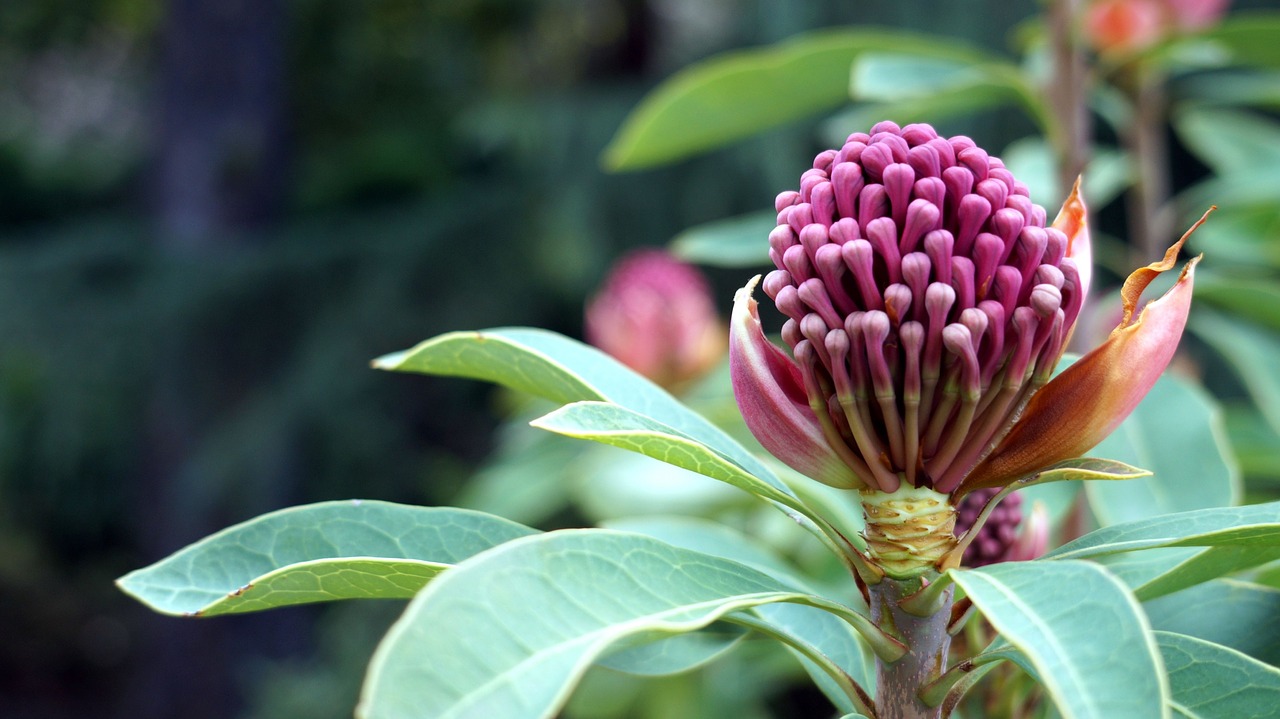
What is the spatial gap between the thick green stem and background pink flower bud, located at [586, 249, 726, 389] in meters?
1.45

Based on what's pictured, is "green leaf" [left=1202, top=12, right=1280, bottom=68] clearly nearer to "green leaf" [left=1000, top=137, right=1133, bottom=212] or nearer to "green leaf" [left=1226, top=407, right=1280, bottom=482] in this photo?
"green leaf" [left=1000, top=137, right=1133, bottom=212]

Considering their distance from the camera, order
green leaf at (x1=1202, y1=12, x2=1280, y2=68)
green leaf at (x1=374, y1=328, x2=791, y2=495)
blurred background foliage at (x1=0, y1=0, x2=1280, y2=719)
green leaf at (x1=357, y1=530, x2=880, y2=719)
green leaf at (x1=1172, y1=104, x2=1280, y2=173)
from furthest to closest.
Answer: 1. blurred background foliage at (x1=0, y1=0, x2=1280, y2=719)
2. green leaf at (x1=1172, y1=104, x2=1280, y2=173)
3. green leaf at (x1=1202, y1=12, x2=1280, y2=68)
4. green leaf at (x1=374, y1=328, x2=791, y2=495)
5. green leaf at (x1=357, y1=530, x2=880, y2=719)

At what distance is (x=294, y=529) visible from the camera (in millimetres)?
592

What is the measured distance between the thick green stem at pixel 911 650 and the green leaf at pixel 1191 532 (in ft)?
0.26

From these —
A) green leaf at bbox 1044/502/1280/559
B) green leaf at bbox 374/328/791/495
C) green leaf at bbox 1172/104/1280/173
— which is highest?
green leaf at bbox 1172/104/1280/173

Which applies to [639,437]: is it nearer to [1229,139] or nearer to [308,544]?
[308,544]

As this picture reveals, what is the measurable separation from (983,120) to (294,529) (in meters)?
2.70

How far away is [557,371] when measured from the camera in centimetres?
61

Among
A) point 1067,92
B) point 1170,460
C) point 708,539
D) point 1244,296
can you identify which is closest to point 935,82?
point 1067,92

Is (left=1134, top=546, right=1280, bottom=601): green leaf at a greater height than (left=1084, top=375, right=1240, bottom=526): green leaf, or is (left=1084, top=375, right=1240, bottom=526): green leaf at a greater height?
(left=1084, top=375, right=1240, bottom=526): green leaf

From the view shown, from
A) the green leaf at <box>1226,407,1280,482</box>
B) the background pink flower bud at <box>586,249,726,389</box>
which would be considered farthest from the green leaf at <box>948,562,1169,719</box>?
the background pink flower bud at <box>586,249,726,389</box>

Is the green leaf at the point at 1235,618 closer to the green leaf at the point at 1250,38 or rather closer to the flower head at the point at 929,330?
the flower head at the point at 929,330

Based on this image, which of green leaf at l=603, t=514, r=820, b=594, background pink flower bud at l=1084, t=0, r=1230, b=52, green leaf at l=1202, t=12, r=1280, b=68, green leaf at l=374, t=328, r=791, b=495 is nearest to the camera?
green leaf at l=374, t=328, r=791, b=495

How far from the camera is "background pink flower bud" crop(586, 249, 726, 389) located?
2.03 meters
